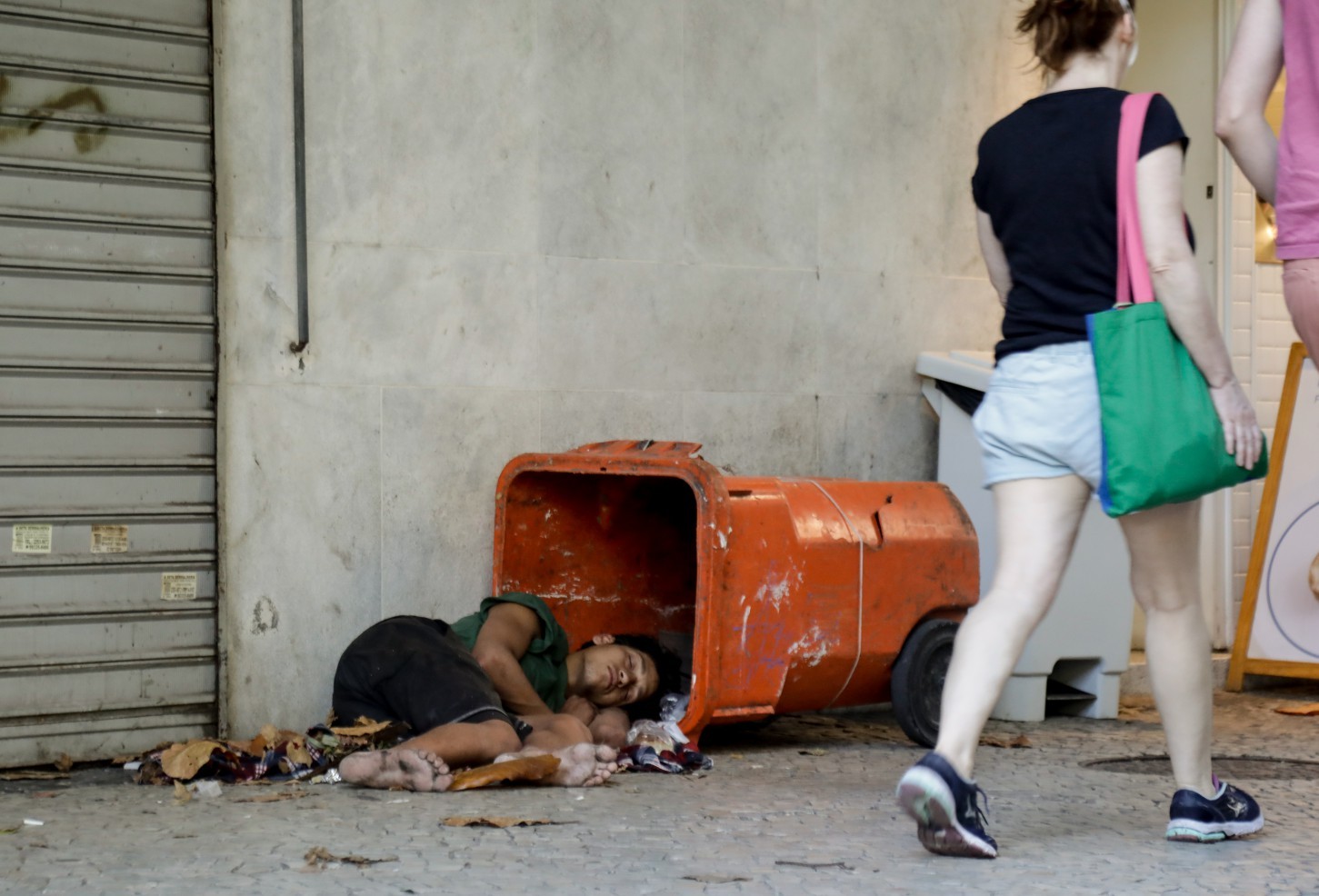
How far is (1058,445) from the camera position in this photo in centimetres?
335

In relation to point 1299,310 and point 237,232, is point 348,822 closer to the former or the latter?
point 237,232

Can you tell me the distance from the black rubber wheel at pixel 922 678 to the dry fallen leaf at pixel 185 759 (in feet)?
7.38

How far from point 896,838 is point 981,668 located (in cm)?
59

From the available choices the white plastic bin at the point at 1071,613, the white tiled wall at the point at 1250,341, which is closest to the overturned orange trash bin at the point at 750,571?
the white plastic bin at the point at 1071,613

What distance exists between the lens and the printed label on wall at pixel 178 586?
16.5 feet

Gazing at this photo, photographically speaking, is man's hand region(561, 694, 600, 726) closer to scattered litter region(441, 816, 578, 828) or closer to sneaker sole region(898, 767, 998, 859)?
scattered litter region(441, 816, 578, 828)

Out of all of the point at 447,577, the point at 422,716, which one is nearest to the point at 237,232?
the point at 447,577

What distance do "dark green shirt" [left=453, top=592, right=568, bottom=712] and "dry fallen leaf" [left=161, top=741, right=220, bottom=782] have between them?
0.88 meters

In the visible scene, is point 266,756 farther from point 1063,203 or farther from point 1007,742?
point 1063,203

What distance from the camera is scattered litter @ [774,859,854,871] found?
10.8ft

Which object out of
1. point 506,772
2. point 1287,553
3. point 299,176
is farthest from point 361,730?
point 1287,553

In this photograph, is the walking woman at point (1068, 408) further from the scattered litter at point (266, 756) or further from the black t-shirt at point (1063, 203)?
the scattered litter at point (266, 756)

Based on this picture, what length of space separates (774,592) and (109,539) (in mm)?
2142

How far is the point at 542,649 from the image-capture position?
5133mm
